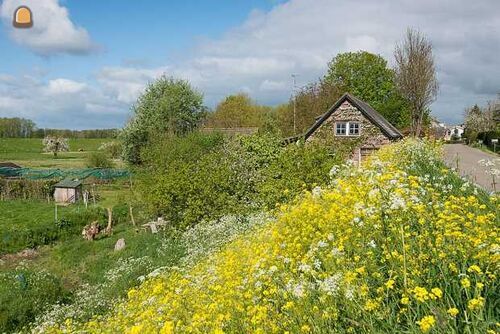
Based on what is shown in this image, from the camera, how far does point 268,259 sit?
17.6 ft

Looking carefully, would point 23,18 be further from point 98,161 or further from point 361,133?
point 98,161

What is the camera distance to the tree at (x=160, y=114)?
3519 cm

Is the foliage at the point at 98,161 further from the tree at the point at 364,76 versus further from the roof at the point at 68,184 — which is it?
the tree at the point at 364,76

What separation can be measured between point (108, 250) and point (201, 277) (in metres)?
12.5

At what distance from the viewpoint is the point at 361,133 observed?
31.2 m

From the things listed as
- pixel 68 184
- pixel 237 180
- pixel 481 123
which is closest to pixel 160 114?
pixel 68 184

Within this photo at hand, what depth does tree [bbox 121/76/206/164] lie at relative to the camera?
3519cm

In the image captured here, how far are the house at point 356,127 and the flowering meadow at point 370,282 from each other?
2547 centimetres

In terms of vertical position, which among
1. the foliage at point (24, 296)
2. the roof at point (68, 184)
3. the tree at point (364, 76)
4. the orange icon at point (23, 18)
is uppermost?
the tree at point (364, 76)

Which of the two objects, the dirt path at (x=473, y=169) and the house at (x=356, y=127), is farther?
the house at (x=356, y=127)

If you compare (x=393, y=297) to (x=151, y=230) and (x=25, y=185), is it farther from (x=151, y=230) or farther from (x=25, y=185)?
(x=25, y=185)

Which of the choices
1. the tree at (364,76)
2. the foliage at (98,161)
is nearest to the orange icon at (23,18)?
the foliage at (98,161)

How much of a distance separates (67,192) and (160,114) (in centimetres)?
897

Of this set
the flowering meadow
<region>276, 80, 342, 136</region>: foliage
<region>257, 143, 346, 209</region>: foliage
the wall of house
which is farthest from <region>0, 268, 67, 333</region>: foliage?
<region>276, 80, 342, 136</region>: foliage
